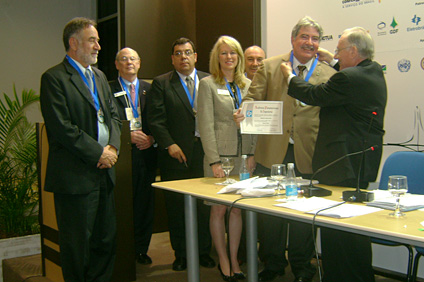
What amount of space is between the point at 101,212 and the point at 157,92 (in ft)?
4.07

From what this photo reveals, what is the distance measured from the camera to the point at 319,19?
3818mm

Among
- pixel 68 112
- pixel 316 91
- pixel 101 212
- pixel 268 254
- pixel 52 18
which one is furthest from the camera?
pixel 52 18

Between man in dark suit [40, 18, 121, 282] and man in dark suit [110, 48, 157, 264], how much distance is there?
0.85 meters

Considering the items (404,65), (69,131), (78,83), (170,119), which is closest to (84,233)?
(69,131)

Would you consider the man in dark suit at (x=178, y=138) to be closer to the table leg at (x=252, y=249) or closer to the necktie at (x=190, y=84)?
the necktie at (x=190, y=84)

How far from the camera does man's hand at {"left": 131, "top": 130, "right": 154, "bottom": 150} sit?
3.77 m

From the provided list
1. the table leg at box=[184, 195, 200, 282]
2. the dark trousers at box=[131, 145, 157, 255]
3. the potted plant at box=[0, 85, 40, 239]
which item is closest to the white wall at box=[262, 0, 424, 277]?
the table leg at box=[184, 195, 200, 282]

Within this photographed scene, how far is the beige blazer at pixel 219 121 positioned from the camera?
3166 mm

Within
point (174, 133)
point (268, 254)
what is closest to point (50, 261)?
point (174, 133)

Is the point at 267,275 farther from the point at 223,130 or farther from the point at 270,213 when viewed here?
the point at 270,213

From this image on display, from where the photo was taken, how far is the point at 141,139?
3783 mm

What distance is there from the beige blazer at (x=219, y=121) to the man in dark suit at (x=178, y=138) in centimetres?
41

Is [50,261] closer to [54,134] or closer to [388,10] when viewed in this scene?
[54,134]

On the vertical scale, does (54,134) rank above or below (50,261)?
above
